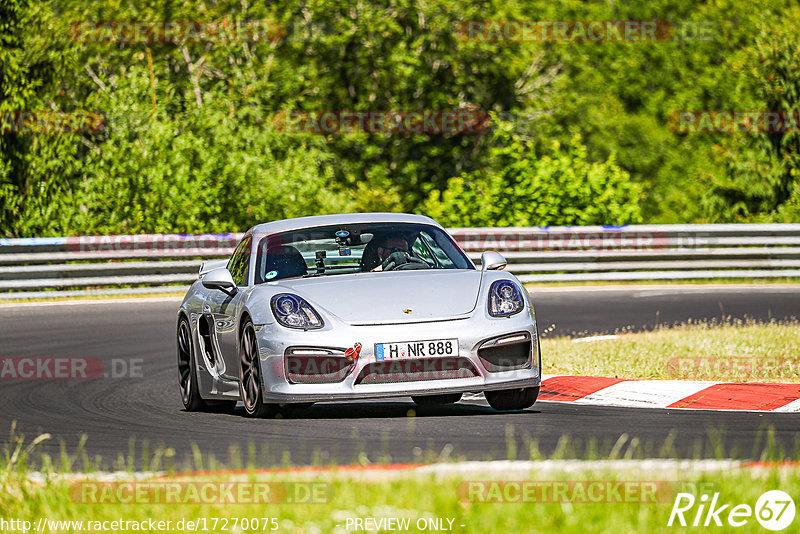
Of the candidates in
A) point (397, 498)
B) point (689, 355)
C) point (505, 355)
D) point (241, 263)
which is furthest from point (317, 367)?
point (689, 355)

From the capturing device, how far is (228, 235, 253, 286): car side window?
9.55m

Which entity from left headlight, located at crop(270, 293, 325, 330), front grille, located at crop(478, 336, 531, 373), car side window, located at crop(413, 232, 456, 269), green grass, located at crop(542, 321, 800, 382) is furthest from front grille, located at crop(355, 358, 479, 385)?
green grass, located at crop(542, 321, 800, 382)

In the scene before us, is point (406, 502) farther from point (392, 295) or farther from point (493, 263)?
point (493, 263)

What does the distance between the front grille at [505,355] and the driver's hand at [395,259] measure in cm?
123

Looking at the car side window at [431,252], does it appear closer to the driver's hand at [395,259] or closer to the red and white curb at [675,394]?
the driver's hand at [395,259]

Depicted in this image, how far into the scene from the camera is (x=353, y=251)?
9.46 meters

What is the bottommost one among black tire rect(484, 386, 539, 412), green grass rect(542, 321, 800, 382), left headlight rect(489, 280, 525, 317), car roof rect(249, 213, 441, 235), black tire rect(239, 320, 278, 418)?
green grass rect(542, 321, 800, 382)

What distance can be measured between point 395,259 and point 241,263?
1.25 m

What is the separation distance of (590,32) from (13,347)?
39.7 meters

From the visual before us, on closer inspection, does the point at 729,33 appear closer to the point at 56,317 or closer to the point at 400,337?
the point at 56,317

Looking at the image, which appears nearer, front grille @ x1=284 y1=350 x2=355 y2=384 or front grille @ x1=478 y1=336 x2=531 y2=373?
front grille @ x1=284 y1=350 x2=355 y2=384

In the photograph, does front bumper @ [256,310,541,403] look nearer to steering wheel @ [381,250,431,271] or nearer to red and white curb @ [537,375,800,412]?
steering wheel @ [381,250,431,271]

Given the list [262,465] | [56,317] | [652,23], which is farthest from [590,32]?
[262,465]

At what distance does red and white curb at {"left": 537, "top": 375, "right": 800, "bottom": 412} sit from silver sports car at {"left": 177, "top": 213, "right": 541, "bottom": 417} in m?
0.82
